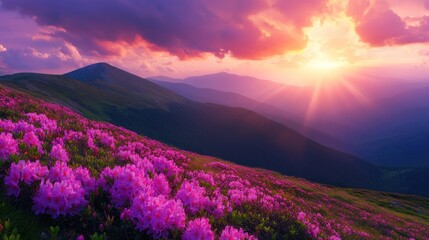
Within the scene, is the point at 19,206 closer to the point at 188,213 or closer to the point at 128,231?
the point at 128,231

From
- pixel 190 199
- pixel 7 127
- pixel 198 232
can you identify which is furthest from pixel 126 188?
pixel 7 127

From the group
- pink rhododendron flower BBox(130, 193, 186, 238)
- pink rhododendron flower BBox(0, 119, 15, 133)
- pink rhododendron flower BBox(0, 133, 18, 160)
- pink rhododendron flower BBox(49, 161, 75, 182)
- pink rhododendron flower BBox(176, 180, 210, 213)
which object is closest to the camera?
pink rhododendron flower BBox(130, 193, 186, 238)

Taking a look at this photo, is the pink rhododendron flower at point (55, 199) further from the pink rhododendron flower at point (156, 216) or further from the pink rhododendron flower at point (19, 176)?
the pink rhododendron flower at point (156, 216)

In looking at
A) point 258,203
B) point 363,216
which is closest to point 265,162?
point 363,216

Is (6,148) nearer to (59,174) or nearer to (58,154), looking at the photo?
(58,154)

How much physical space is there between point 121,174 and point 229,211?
262 cm

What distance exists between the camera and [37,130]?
869 cm

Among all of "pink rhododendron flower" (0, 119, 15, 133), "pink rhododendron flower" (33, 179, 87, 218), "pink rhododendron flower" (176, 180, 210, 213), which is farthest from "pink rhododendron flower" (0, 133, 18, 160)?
"pink rhododendron flower" (176, 180, 210, 213)

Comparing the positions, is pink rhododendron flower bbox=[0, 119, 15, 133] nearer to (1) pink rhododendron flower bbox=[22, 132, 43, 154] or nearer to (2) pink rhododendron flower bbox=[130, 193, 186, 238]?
(1) pink rhododendron flower bbox=[22, 132, 43, 154]

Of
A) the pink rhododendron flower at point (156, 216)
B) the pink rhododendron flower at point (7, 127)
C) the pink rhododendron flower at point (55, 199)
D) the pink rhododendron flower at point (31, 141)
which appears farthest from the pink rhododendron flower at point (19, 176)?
the pink rhododendron flower at point (7, 127)

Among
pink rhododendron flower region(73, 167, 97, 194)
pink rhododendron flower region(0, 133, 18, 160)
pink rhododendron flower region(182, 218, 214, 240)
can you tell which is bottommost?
pink rhododendron flower region(182, 218, 214, 240)

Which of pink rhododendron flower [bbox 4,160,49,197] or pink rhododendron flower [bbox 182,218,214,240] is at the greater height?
pink rhododendron flower [bbox 4,160,49,197]

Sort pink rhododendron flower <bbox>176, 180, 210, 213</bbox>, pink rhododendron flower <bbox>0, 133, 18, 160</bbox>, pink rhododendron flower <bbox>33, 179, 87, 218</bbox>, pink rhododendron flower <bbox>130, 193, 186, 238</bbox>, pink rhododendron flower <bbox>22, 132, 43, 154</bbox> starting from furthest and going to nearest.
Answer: pink rhododendron flower <bbox>22, 132, 43, 154</bbox>, pink rhododendron flower <bbox>176, 180, 210, 213</bbox>, pink rhododendron flower <bbox>0, 133, 18, 160</bbox>, pink rhododendron flower <bbox>130, 193, 186, 238</bbox>, pink rhododendron flower <bbox>33, 179, 87, 218</bbox>

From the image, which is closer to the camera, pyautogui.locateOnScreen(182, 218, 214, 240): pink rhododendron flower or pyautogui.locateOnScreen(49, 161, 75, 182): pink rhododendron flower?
pyautogui.locateOnScreen(182, 218, 214, 240): pink rhododendron flower
